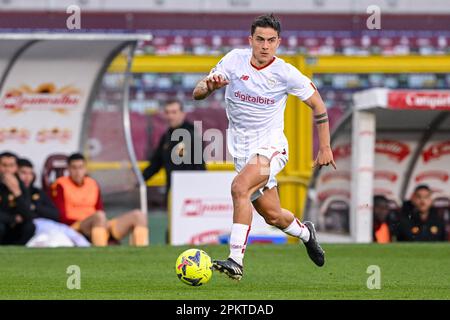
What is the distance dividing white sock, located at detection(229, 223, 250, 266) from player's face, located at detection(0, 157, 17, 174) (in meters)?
5.75

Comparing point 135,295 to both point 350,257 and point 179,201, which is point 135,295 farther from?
point 179,201

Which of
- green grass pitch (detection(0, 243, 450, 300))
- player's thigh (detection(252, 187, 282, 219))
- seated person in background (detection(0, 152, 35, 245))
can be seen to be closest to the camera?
green grass pitch (detection(0, 243, 450, 300))

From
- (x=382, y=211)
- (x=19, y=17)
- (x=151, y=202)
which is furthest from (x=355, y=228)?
(x=19, y=17)

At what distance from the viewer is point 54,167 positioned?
16.7m

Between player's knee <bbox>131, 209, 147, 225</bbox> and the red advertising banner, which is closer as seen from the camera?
player's knee <bbox>131, 209, 147, 225</bbox>

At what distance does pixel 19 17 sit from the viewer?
28.7m

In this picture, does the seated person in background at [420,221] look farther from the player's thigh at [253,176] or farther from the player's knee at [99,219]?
the player's thigh at [253,176]

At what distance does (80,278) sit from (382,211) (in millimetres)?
7143

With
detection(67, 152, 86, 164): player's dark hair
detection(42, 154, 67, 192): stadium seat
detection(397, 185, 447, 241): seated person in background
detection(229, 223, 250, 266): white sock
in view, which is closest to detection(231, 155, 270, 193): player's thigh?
detection(229, 223, 250, 266): white sock

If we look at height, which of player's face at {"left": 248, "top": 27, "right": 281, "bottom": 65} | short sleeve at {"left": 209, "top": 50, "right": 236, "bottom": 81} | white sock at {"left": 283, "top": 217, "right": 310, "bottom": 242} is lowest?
white sock at {"left": 283, "top": 217, "right": 310, "bottom": 242}

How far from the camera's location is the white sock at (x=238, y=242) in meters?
9.64

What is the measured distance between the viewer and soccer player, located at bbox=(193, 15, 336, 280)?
32.2ft

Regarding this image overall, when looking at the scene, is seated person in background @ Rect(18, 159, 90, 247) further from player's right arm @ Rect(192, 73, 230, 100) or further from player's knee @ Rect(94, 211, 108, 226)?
player's right arm @ Rect(192, 73, 230, 100)

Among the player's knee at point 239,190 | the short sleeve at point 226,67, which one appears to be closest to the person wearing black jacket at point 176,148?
the short sleeve at point 226,67
